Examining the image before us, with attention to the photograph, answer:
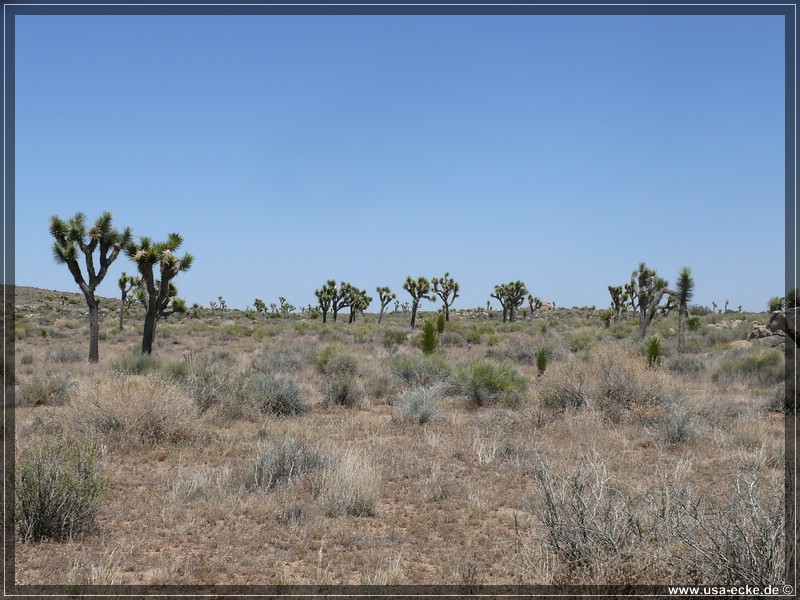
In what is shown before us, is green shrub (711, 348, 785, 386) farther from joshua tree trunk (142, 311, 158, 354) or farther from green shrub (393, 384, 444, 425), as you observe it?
joshua tree trunk (142, 311, 158, 354)

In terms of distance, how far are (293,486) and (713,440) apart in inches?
297

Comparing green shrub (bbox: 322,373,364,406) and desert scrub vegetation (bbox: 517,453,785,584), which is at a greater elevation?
desert scrub vegetation (bbox: 517,453,785,584)

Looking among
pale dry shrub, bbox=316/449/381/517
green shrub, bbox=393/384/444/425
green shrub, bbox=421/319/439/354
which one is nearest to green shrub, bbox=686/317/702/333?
green shrub, bbox=421/319/439/354

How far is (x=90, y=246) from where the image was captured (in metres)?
20.9

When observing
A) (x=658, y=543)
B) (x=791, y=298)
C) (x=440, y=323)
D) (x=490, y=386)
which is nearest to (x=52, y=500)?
(x=658, y=543)

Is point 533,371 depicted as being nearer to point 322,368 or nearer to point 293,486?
point 322,368

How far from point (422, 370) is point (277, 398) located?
566 cm

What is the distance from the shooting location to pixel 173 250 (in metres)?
20.9

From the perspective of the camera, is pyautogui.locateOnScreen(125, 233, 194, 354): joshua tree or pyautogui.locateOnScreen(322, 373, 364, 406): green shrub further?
pyautogui.locateOnScreen(125, 233, 194, 354): joshua tree

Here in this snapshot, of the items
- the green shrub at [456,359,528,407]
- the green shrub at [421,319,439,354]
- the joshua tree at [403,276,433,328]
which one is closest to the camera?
the green shrub at [456,359,528,407]

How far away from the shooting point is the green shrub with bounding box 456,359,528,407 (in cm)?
1384

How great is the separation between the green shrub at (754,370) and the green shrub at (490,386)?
24.2ft

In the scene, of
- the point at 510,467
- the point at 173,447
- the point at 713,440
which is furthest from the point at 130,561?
the point at 713,440

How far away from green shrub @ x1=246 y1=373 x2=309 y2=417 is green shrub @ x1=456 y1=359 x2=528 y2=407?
4.35 meters
